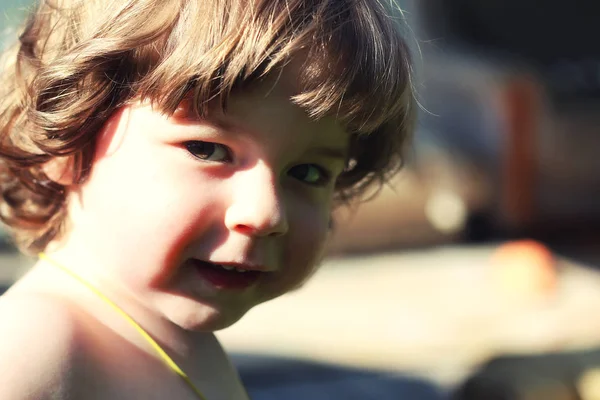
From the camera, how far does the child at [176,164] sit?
1.01m

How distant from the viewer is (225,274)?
107cm

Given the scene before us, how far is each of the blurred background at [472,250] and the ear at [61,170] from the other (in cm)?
50

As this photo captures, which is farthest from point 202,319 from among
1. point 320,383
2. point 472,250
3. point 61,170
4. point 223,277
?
point 472,250

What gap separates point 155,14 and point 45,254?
0.37 meters

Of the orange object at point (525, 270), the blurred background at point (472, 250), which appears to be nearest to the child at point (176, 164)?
the blurred background at point (472, 250)

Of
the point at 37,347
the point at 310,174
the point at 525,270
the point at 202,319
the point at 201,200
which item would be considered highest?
the point at 525,270

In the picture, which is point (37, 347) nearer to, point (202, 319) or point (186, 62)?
point (202, 319)

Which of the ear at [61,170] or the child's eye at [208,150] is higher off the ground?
the child's eye at [208,150]

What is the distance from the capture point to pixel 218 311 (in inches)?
41.8

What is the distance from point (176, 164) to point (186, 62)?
12 cm

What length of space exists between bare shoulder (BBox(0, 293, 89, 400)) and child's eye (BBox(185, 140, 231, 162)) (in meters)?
0.24

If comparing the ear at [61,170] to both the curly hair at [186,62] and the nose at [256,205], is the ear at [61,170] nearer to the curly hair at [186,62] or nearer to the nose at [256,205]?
the curly hair at [186,62]

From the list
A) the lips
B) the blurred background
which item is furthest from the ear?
the blurred background

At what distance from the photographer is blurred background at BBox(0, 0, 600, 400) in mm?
2643
